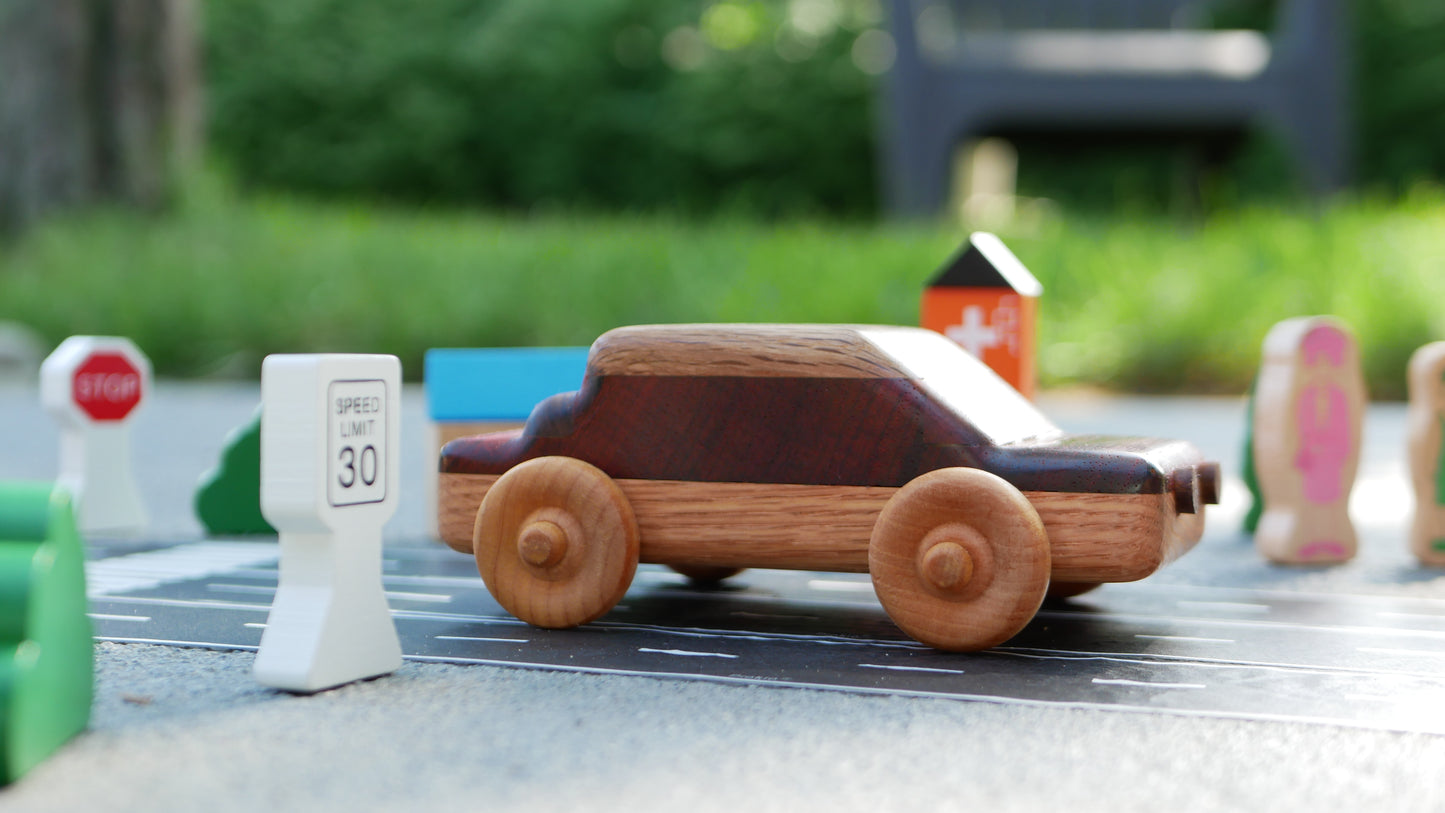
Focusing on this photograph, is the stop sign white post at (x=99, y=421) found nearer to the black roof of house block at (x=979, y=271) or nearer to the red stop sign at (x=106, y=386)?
the red stop sign at (x=106, y=386)

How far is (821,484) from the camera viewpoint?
9.57ft

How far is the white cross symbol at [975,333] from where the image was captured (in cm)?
416

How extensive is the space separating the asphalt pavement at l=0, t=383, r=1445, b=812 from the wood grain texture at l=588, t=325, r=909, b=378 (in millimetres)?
705

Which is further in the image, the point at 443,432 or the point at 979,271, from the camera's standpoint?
the point at 443,432

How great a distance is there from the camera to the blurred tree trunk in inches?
457

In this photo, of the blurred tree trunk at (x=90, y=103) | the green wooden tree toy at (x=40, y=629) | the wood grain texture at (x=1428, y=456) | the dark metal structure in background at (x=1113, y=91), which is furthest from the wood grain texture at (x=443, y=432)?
the blurred tree trunk at (x=90, y=103)

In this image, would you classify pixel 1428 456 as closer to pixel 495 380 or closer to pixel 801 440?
pixel 801 440

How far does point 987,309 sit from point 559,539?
5.69 feet

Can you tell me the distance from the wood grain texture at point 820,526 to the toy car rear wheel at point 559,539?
81 millimetres

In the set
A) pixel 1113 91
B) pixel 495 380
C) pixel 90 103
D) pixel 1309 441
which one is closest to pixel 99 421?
pixel 495 380

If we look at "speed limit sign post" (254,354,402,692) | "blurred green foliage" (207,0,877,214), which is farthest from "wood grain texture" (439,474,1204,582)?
"blurred green foliage" (207,0,877,214)

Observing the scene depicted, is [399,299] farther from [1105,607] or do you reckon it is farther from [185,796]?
[185,796]

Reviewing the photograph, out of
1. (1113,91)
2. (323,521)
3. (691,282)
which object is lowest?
(323,521)

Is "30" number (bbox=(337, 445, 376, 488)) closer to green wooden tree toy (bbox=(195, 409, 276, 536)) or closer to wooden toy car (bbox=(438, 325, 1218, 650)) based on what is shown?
wooden toy car (bbox=(438, 325, 1218, 650))
